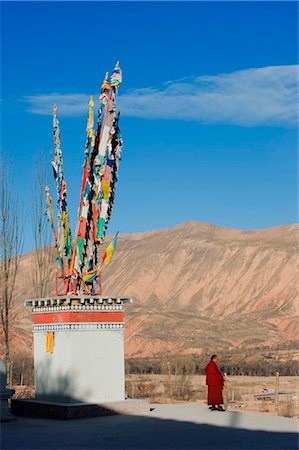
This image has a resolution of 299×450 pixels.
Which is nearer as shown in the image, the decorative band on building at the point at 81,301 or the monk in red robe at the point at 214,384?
the monk in red robe at the point at 214,384

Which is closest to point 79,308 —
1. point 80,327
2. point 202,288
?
point 80,327

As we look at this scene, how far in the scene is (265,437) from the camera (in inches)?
591

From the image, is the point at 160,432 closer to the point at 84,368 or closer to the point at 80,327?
the point at 84,368

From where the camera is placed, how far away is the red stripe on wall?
18.8 m

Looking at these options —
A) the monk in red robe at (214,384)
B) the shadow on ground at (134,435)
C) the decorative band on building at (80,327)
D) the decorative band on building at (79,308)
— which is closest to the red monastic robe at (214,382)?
the monk in red robe at (214,384)

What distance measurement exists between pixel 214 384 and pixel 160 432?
9.81ft

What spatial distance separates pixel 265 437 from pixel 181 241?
88658 mm

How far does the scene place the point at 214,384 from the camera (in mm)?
18500

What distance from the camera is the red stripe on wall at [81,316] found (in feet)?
61.6

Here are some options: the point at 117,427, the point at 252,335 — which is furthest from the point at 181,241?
the point at 117,427

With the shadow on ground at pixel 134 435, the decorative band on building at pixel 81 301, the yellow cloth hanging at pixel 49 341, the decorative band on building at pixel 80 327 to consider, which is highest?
the decorative band on building at pixel 81 301

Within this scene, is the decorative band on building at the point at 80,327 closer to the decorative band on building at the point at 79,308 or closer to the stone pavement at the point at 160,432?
the decorative band on building at the point at 79,308

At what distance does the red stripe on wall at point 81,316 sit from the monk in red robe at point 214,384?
2.47 meters

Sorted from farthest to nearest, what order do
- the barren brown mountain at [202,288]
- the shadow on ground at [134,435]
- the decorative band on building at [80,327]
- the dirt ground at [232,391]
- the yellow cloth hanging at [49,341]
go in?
the barren brown mountain at [202,288]
the dirt ground at [232,391]
the yellow cloth hanging at [49,341]
the decorative band on building at [80,327]
the shadow on ground at [134,435]
